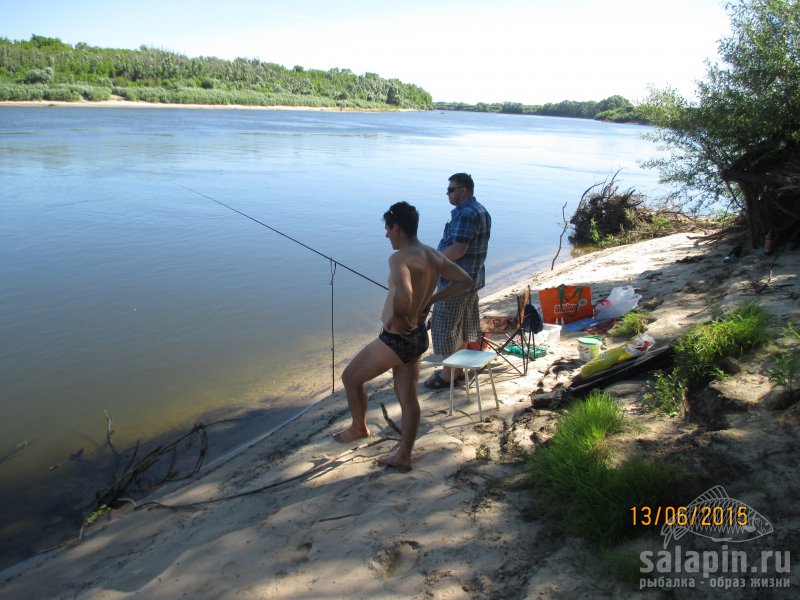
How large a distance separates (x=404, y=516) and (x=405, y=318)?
3.39 ft

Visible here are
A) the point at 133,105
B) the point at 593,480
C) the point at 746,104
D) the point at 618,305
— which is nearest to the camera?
the point at 593,480

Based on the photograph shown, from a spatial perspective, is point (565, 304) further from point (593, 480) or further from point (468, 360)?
point (593, 480)

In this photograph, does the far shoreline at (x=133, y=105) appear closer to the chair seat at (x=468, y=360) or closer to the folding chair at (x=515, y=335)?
the folding chair at (x=515, y=335)

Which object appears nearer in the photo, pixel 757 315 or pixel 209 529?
pixel 209 529

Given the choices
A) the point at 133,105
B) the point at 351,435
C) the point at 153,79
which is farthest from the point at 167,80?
the point at 351,435

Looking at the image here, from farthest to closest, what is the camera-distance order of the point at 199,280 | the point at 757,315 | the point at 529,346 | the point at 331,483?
the point at 199,280
the point at 529,346
the point at 757,315
the point at 331,483

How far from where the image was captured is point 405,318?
3.43m

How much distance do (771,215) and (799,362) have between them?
4.68 metres

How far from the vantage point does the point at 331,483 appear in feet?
12.0

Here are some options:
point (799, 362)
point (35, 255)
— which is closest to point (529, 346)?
point (799, 362)

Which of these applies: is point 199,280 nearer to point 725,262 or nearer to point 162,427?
point 162,427

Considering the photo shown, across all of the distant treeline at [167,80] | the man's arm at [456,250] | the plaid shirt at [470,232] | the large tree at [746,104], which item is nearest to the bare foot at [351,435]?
the plaid shirt at [470,232]

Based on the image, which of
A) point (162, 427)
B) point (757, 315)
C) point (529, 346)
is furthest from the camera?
point (162, 427)

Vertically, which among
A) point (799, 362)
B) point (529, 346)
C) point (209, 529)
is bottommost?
point (209, 529)
